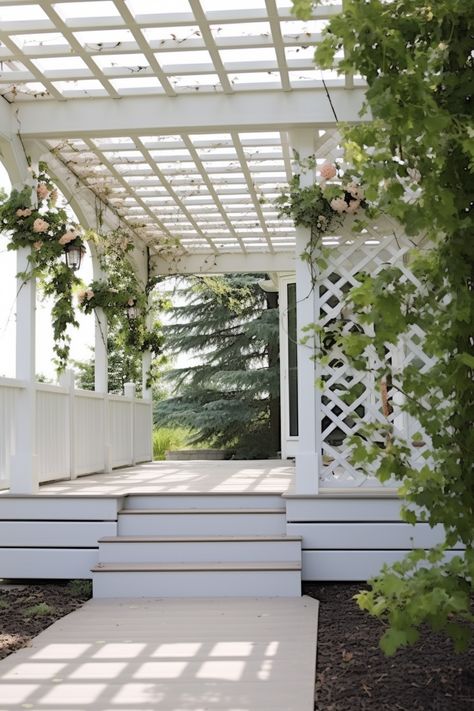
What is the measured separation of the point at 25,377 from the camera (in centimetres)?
629

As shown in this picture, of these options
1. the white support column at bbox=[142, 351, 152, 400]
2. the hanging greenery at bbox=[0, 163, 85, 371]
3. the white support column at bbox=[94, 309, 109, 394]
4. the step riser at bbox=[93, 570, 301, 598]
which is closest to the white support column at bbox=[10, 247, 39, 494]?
the hanging greenery at bbox=[0, 163, 85, 371]

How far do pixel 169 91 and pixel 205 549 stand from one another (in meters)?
3.15

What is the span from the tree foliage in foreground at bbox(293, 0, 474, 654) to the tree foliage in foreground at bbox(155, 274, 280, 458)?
13564 mm

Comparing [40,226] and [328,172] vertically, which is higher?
[328,172]

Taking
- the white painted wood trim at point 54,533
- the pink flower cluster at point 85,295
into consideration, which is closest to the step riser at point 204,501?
the white painted wood trim at point 54,533

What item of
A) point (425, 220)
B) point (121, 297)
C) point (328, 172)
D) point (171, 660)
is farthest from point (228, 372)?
point (425, 220)

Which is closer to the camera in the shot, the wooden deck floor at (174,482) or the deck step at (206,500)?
the deck step at (206,500)

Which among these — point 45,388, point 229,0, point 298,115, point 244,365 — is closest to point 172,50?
point 229,0

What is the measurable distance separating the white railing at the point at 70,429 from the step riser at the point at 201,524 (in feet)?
3.67

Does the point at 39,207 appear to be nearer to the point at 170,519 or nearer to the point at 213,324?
the point at 170,519

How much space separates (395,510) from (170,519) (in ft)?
4.77

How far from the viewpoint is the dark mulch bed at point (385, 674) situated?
3.06m

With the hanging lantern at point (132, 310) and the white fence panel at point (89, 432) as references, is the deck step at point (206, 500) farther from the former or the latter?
the hanging lantern at point (132, 310)

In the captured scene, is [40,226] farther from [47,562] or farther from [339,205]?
[47,562]
